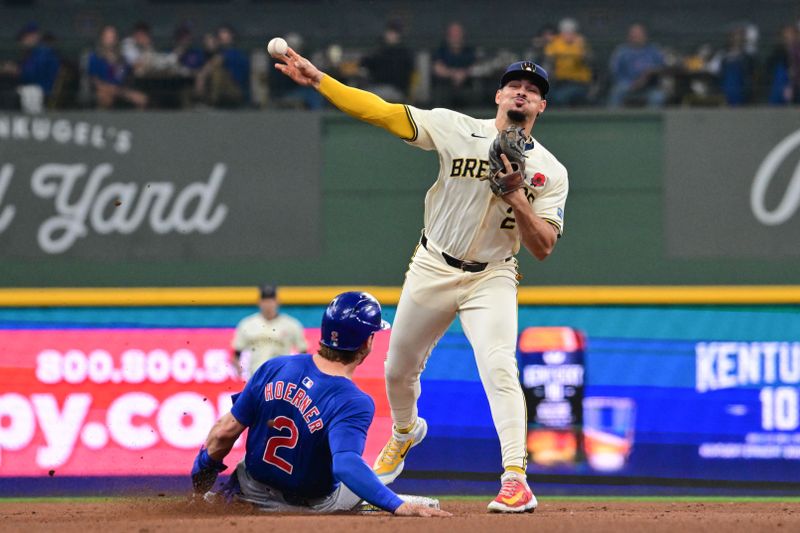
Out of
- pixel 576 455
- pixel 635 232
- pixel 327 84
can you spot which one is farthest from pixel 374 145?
pixel 327 84

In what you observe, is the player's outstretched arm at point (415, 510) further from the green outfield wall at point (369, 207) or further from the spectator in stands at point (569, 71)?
the spectator in stands at point (569, 71)

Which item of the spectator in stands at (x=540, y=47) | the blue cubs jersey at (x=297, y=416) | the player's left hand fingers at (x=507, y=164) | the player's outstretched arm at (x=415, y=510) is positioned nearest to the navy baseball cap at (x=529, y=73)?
the player's left hand fingers at (x=507, y=164)

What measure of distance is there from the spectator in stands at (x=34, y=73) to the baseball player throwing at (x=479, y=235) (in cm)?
603

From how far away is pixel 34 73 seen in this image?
36.8 feet

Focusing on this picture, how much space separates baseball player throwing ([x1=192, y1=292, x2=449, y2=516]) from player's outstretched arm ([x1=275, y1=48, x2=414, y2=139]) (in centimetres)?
89

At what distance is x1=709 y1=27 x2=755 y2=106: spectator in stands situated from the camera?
36.6ft

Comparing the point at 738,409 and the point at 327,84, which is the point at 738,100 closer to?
the point at 738,409

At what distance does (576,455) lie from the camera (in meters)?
10.0

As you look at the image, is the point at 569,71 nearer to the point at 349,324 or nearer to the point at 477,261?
the point at 477,261

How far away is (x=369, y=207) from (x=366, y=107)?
536 centimetres

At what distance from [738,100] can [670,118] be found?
73 cm

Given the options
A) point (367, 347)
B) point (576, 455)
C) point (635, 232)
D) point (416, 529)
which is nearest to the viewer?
point (416, 529)

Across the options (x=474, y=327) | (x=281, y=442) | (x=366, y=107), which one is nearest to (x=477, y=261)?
(x=474, y=327)

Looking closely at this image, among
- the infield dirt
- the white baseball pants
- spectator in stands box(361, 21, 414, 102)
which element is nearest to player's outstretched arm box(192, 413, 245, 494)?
the infield dirt
